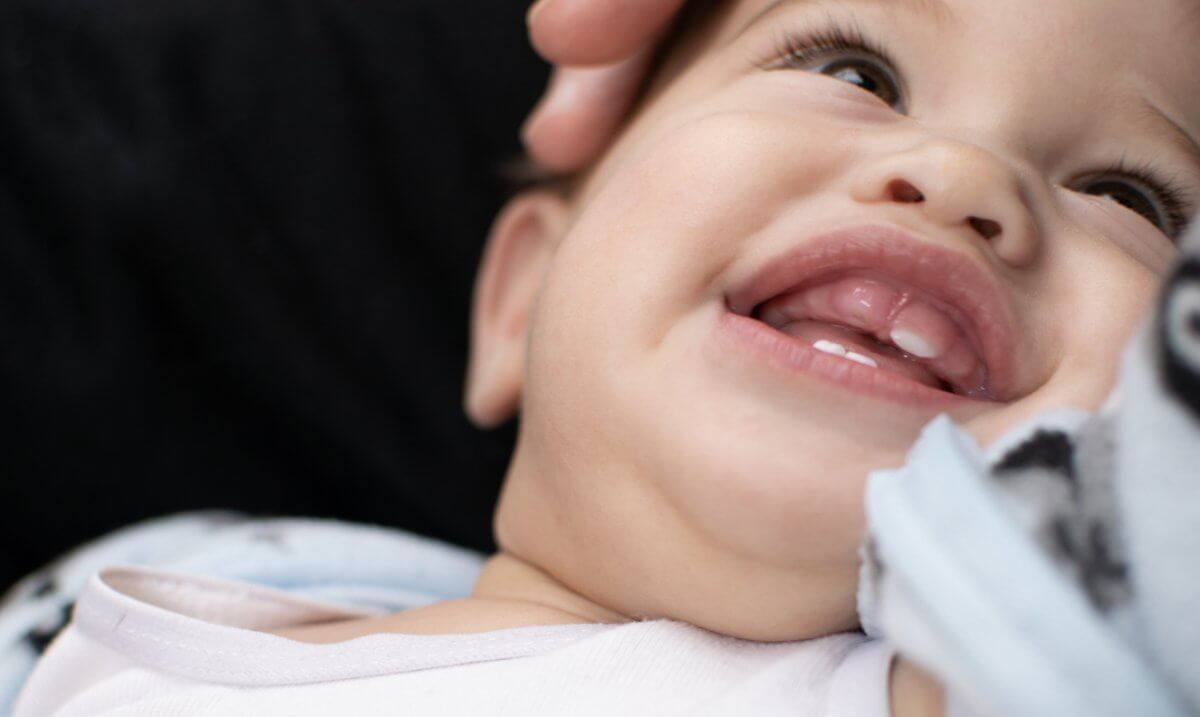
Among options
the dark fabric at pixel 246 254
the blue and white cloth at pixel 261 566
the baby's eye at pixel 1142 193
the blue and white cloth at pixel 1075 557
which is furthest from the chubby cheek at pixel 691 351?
the dark fabric at pixel 246 254

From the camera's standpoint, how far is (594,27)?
982 mm

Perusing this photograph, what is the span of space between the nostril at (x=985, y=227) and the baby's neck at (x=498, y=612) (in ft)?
1.30

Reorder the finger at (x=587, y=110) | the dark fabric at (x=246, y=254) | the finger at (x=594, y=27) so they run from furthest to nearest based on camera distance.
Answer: the dark fabric at (x=246, y=254)
the finger at (x=587, y=110)
the finger at (x=594, y=27)

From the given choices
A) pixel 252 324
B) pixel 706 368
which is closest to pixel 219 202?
pixel 252 324

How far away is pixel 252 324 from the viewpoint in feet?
4.22

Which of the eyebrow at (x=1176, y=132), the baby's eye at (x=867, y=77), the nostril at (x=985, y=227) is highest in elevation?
the baby's eye at (x=867, y=77)

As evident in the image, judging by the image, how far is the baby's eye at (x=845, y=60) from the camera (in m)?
0.84

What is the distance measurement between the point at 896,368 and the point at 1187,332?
0.27 meters

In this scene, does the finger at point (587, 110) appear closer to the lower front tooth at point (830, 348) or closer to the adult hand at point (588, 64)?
the adult hand at point (588, 64)

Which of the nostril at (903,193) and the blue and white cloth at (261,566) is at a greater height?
the nostril at (903,193)

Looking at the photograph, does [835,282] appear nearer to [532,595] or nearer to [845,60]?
[845,60]

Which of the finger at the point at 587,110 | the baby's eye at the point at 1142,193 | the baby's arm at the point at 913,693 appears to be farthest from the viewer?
the finger at the point at 587,110

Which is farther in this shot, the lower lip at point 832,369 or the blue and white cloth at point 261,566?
the blue and white cloth at point 261,566

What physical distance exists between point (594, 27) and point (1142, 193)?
1.63 feet
